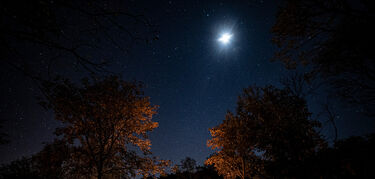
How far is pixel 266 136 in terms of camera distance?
11375 mm

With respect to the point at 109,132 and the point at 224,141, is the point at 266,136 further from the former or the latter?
the point at 109,132

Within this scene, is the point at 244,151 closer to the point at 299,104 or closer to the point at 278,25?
the point at 299,104

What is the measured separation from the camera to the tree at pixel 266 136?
10.4m

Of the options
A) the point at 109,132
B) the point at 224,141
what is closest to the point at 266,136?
the point at 224,141

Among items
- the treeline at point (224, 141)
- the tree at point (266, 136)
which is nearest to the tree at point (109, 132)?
the treeline at point (224, 141)

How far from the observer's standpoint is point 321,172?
23.8 ft

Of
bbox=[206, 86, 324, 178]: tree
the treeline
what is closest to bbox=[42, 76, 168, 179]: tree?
the treeline

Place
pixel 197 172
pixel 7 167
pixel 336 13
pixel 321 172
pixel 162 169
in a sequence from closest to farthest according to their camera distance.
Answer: pixel 336 13
pixel 321 172
pixel 162 169
pixel 7 167
pixel 197 172

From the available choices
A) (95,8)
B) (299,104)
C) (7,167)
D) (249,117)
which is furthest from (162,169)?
(7,167)

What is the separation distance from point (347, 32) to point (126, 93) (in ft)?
44.3

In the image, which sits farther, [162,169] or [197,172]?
[197,172]

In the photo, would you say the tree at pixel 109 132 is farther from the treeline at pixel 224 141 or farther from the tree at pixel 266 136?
the tree at pixel 266 136

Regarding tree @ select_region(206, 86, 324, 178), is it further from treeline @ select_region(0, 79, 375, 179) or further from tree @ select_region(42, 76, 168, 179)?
tree @ select_region(42, 76, 168, 179)

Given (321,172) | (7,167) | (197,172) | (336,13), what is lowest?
(197,172)
